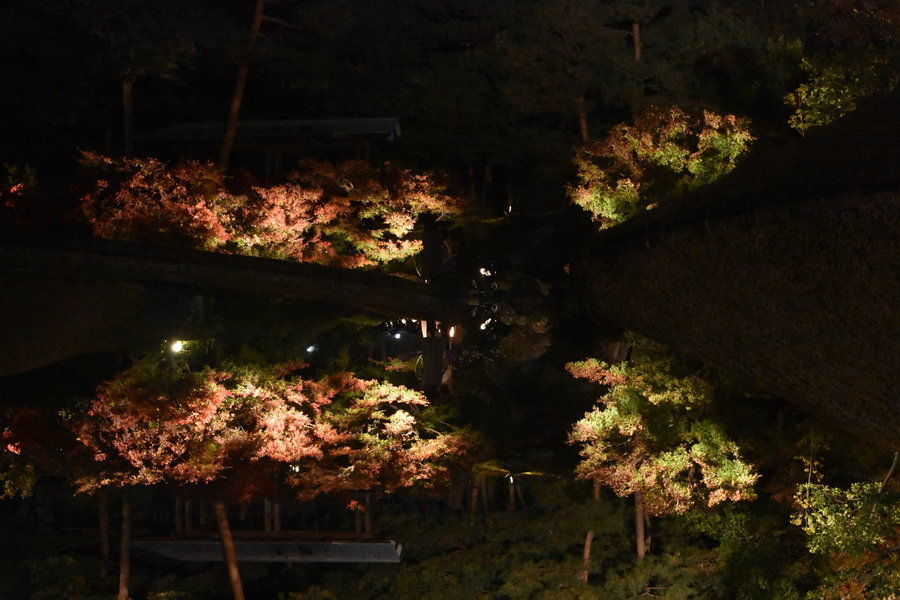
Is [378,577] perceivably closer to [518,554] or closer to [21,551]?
[518,554]

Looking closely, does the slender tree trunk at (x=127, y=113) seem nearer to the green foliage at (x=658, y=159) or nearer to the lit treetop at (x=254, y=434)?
the lit treetop at (x=254, y=434)

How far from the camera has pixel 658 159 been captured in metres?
8.29

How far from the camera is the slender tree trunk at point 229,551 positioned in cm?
1020

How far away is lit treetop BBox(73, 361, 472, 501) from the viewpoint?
27.8ft

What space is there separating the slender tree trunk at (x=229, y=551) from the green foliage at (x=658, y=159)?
19.5 ft

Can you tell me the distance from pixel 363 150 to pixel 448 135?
131 centimetres

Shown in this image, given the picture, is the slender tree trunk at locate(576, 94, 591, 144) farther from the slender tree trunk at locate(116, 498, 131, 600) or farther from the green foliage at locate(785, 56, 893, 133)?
the slender tree trunk at locate(116, 498, 131, 600)

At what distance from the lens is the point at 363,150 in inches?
475

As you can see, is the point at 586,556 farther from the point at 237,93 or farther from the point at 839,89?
the point at 237,93

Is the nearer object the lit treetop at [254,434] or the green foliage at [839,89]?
the green foliage at [839,89]

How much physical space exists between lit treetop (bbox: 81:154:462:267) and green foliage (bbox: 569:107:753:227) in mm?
2402

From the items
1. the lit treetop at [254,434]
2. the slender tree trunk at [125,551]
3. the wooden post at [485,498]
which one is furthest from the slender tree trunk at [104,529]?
the wooden post at [485,498]

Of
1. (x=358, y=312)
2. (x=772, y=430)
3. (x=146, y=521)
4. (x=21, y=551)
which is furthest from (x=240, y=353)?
(x=772, y=430)

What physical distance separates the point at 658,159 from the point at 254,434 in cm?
521
